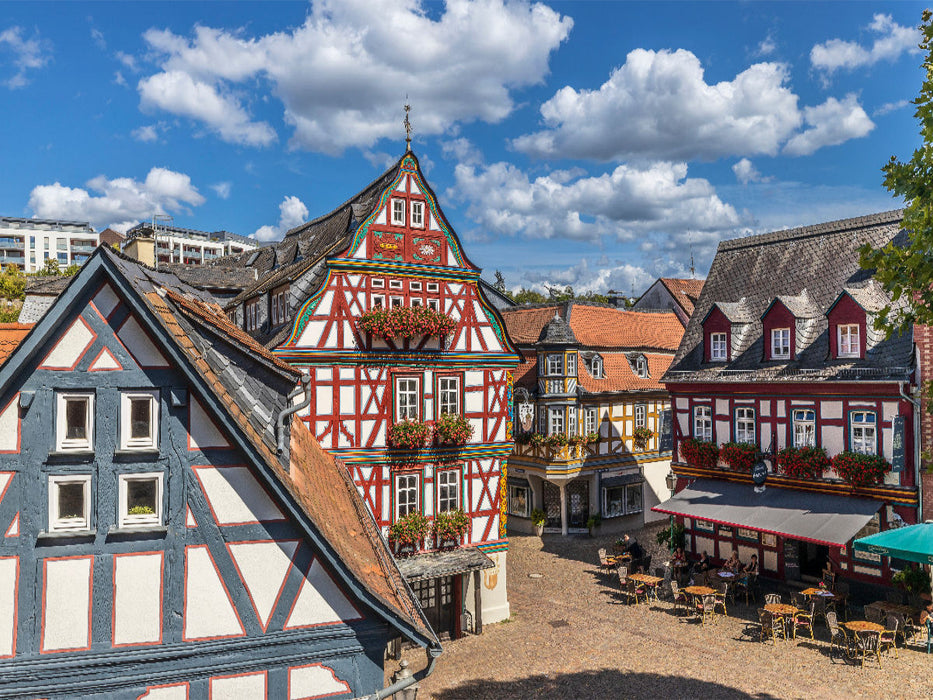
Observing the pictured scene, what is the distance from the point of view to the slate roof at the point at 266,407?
7.10 meters

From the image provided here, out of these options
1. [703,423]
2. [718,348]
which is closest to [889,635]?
[703,423]

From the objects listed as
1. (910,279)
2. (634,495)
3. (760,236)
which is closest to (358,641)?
(910,279)

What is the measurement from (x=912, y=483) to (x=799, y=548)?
450 cm

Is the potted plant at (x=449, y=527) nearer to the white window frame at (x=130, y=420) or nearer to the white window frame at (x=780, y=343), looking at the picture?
the white window frame at (x=780, y=343)

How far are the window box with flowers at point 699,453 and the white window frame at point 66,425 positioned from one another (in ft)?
71.2

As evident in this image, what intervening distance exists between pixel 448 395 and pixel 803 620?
12.2m

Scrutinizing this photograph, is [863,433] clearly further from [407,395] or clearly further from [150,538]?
[150,538]

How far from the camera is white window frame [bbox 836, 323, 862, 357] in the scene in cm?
2120

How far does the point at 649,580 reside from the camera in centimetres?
2205

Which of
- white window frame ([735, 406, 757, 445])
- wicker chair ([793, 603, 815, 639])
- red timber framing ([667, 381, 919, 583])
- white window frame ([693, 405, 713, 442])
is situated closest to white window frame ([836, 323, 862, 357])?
red timber framing ([667, 381, 919, 583])

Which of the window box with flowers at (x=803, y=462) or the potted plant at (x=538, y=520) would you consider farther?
the potted plant at (x=538, y=520)

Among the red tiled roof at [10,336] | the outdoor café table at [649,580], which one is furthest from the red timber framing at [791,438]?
the red tiled roof at [10,336]

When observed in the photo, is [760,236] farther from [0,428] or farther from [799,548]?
[0,428]

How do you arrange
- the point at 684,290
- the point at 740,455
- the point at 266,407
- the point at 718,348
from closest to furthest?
1. the point at 266,407
2. the point at 740,455
3. the point at 718,348
4. the point at 684,290
